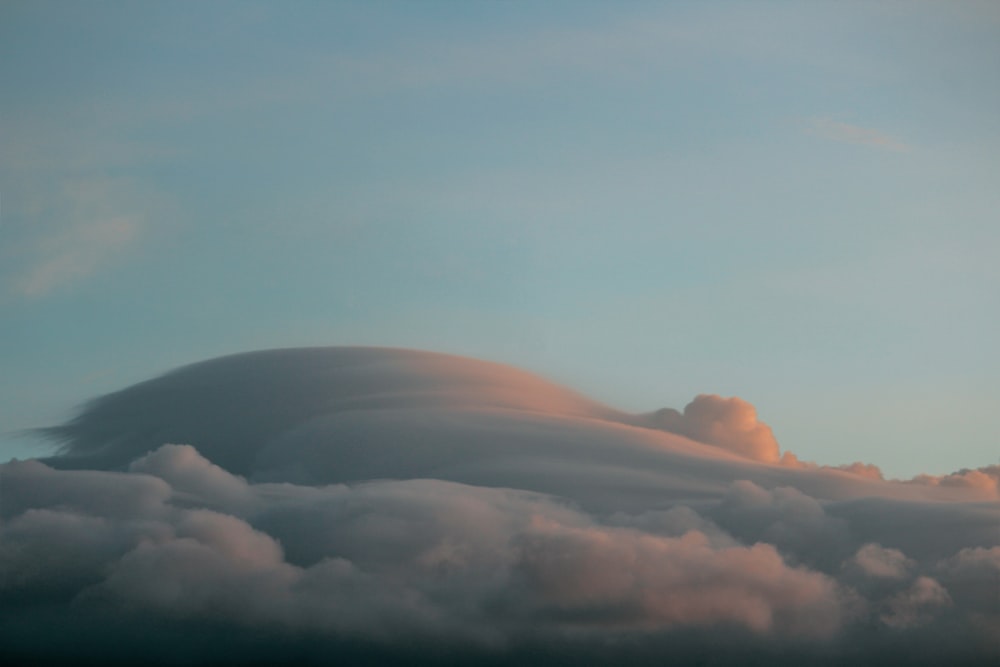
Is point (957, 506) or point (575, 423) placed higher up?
point (575, 423)

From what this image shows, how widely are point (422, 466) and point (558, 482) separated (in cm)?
2315

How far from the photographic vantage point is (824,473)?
181 m

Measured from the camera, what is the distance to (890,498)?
164 meters

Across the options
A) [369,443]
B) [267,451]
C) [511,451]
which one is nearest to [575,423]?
[511,451]

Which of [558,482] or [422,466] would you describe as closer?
[558,482]

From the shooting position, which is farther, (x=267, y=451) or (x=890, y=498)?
(x=267, y=451)

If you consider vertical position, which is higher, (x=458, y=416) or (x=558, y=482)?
(x=458, y=416)

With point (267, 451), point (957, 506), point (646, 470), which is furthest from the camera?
point (267, 451)

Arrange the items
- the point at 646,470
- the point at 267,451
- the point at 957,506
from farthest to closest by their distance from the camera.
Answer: the point at 267,451 → the point at 646,470 → the point at 957,506

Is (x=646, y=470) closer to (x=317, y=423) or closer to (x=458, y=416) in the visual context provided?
(x=458, y=416)

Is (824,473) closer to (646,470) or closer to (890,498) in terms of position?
(890,498)

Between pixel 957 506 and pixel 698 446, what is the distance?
50.8m

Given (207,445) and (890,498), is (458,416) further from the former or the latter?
(890,498)

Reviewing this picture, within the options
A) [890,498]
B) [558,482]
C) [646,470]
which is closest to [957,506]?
[890,498]
